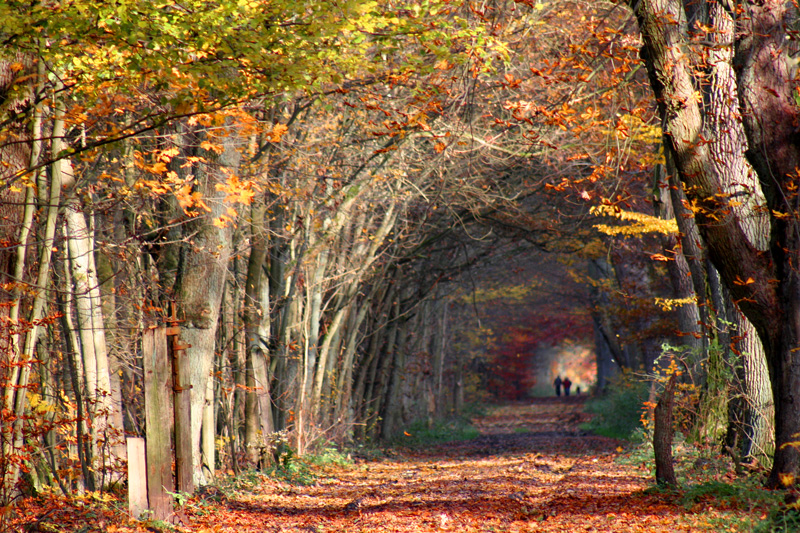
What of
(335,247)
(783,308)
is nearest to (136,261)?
(335,247)

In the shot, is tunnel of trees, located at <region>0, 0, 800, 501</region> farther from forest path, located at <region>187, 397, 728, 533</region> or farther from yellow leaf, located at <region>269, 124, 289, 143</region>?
forest path, located at <region>187, 397, 728, 533</region>

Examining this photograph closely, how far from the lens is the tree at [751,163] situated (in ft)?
21.2

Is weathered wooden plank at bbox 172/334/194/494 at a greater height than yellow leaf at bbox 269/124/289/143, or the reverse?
yellow leaf at bbox 269/124/289/143

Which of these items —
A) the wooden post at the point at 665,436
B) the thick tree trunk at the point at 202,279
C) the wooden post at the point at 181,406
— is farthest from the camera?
the thick tree trunk at the point at 202,279

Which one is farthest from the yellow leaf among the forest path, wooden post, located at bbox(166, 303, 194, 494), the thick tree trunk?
the forest path

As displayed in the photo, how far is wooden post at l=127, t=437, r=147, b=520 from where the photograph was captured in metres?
7.04

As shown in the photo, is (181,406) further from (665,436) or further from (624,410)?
(624,410)

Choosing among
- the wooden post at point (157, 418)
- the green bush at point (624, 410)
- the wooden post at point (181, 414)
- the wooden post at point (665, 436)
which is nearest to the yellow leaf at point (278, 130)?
the wooden post at point (181, 414)

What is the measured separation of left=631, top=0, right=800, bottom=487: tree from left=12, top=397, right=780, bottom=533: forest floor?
1.19 meters

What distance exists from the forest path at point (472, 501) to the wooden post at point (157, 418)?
0.58m

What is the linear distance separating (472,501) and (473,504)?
8.4 inches

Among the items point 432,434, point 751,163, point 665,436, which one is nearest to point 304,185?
point 665,436

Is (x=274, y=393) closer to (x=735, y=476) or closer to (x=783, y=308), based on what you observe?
(x=735, y=476)

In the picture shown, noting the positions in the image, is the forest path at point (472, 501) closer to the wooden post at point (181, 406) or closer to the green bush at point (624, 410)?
the wooden post at point (181, 406)
